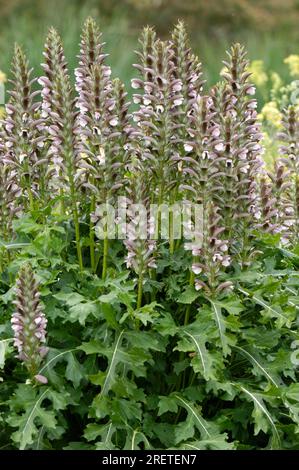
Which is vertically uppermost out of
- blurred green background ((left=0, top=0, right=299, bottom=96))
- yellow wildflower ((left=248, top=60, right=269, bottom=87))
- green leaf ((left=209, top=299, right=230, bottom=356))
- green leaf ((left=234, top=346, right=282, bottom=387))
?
blurred green background ((left=0, top=0, right=299, bottom=96))

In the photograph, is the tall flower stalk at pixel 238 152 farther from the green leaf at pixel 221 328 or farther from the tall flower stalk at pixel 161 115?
the green leaf at pixel 221 328

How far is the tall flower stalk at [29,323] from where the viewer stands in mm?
3424

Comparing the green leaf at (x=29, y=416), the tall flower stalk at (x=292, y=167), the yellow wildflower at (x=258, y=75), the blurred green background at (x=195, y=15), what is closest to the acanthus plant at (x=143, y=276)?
the green leaf at (x=29, y=416)

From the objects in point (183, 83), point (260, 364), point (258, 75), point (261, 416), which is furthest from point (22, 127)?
point (258, 75)

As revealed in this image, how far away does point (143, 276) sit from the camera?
3.80 metres

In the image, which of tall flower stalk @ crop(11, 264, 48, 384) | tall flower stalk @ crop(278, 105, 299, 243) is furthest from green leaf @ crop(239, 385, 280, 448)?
tall flower stalk @ crop(278, 105, 299, 243)

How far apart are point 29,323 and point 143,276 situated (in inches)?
23.1

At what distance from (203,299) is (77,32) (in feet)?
24.7

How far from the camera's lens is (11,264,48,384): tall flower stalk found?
3424 millimetres

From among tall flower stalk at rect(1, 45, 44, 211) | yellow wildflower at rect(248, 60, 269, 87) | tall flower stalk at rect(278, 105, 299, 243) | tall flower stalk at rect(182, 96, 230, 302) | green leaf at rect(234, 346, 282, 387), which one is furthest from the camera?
yellow wildflower at rect(248, 60, 269, 87)

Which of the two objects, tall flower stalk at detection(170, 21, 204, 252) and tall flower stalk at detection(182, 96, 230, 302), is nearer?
tall flower stalk at detection(182, 96, 230, 302)

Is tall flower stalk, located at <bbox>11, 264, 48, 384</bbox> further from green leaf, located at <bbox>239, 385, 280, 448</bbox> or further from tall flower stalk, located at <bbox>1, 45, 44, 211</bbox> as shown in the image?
green leaf, located at <bbox>239, 385, 280, 448</bbox>

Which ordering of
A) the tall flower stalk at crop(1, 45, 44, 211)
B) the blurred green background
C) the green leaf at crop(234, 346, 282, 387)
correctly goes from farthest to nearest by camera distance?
the blurred green background < the tall flower stalk at crop(1, 45, 44, 211) < the green leaf at crop(234, 346, 282, 387)

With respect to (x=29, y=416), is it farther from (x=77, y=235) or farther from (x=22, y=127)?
(x=22, y=127)
